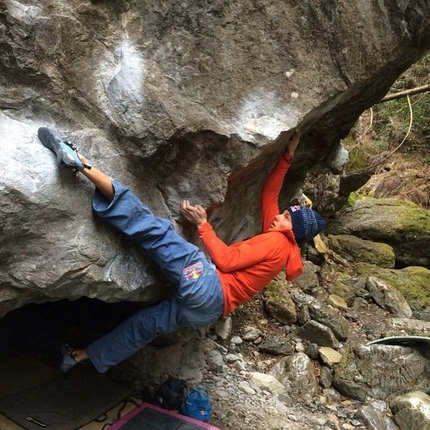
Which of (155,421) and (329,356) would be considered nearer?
(155,421)

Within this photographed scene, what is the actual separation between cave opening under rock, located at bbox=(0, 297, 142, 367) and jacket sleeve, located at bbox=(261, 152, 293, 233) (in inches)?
61.3

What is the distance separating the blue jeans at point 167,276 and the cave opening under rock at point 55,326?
92 centimetres

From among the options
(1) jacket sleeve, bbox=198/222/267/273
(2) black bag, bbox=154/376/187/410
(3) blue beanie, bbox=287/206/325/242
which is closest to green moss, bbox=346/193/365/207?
(3) blue beanie, bbox=287/206/325/242

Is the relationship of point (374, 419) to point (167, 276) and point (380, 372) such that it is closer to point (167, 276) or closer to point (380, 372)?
point (380, 372)

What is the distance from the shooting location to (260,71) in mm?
3680

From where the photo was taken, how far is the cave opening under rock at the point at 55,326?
15.9 feet

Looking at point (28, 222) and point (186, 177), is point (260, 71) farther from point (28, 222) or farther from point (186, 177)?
point (28, 222)

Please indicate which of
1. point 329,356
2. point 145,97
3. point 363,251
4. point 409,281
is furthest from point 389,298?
point 145,97

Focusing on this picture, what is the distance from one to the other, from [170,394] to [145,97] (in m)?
2.60

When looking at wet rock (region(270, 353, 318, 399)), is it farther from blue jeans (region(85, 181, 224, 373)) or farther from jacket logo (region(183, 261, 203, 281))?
jacket logo (region(183, 261, 203, 281))

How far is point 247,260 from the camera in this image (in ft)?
13.0

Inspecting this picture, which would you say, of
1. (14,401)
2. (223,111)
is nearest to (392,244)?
(223,111)

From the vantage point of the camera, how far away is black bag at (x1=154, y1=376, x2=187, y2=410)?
13.9 feet

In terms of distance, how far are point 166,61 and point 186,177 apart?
0.88 m
